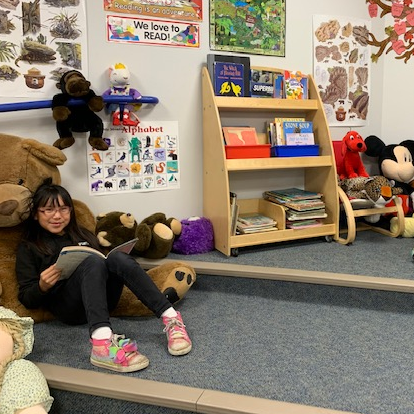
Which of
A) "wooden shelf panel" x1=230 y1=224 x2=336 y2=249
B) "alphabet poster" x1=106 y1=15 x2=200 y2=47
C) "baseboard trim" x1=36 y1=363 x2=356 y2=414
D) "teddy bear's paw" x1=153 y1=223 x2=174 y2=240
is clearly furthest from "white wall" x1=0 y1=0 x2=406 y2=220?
"baseboard trim" x1=36 y1=363 x2=356 y2=414

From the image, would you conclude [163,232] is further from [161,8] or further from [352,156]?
[352,156]

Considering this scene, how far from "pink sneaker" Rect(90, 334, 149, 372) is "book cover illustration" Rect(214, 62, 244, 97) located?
144 cm

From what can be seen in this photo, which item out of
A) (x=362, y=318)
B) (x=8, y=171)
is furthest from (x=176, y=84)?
(x=362, y=318)

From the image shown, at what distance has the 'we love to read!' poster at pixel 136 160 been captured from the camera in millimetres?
2172

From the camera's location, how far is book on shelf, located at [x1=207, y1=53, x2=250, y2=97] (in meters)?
2.25

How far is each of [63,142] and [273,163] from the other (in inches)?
42.8

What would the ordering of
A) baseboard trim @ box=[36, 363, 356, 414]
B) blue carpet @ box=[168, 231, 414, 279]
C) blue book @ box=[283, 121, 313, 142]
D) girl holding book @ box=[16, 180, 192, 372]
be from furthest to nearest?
blue book @ box=[283, 121, 313, 142] < blue carpet @ box=[168, 231, 414, 279] < girl holding book @ box=[16, 180, 192, 372] < baseboard trim @ box=[36, 363, 356, 414]

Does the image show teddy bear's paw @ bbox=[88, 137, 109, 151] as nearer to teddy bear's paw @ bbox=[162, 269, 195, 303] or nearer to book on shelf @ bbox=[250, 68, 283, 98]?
teddy bear's paw @ bbox=[162, 269, 195, 303]

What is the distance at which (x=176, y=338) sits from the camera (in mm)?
1429

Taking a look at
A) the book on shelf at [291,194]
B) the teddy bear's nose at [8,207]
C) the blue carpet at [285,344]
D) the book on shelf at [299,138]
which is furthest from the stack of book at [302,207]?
the teddy bear's nose at [8,207]

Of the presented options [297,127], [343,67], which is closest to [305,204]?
[297,127]

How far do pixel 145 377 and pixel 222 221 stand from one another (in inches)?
41.9

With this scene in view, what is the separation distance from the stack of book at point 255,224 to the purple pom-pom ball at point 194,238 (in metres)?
0.18

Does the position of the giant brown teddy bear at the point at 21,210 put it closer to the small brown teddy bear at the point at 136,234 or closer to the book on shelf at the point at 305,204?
the small brown teddy bear at the point at 136,234
